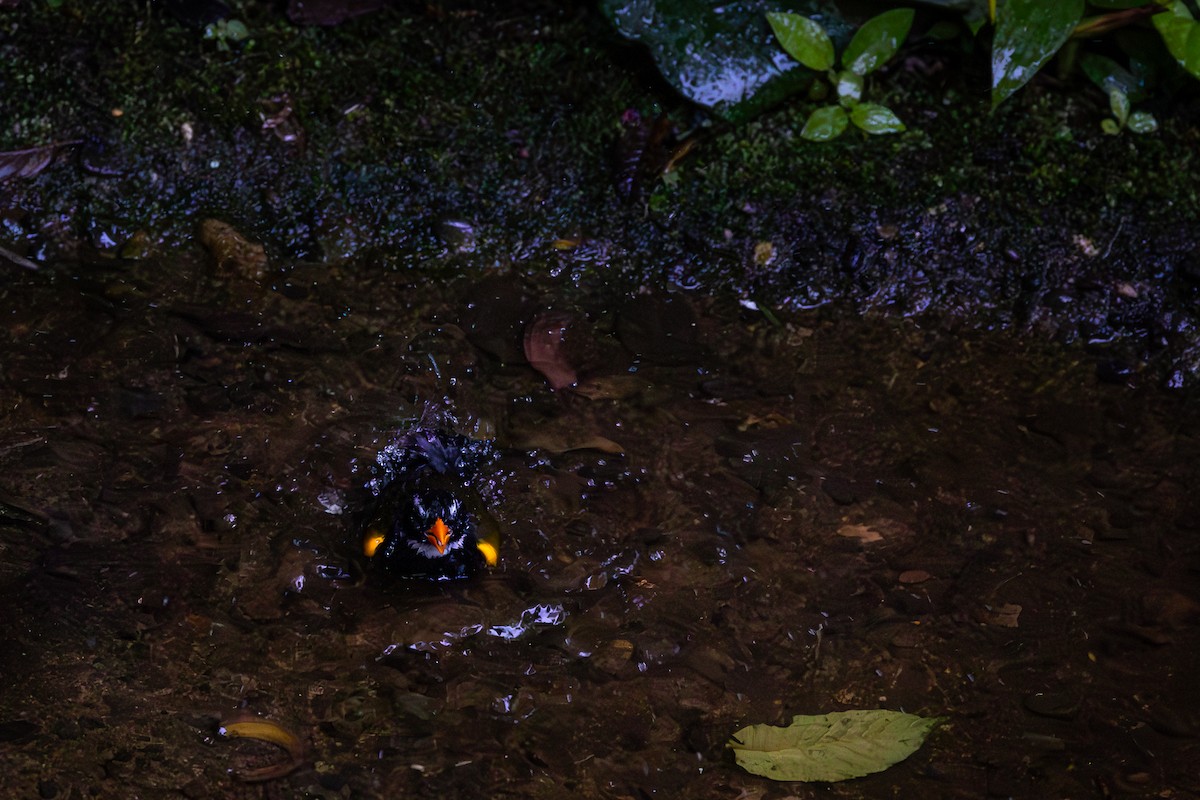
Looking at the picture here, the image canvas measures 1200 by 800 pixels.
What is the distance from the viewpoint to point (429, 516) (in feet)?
7.48

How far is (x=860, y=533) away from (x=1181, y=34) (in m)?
1.64

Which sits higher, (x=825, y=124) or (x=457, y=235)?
(x=825, y=124)

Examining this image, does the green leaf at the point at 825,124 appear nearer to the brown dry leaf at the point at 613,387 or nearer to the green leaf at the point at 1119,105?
the green leaf at the point at 1119,105

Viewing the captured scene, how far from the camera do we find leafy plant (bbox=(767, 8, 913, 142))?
9.40 ft

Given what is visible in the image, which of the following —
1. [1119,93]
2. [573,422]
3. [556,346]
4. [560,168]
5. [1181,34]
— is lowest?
[573,422]

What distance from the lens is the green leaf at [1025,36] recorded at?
107 inches

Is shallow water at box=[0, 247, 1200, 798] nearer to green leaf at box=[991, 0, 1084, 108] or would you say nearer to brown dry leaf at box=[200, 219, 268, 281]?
brown dry leaf at box=[200, 219, 268, 281]

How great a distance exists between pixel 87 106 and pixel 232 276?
0.72 meters

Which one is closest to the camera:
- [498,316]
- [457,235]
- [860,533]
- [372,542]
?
[372,542]

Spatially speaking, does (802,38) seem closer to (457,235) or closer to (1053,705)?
(457,235)

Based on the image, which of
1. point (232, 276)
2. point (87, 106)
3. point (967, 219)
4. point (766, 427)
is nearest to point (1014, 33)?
point (967, 219)

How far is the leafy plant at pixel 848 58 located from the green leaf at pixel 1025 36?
0.27m

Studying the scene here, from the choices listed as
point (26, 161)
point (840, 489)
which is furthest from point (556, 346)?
point (26, 161)

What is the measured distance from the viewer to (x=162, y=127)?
9.77 ft
